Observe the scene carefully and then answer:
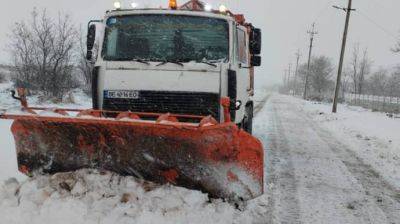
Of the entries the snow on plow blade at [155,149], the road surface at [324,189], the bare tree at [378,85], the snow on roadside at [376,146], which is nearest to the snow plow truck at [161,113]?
the snow on plow blade at [155,149]

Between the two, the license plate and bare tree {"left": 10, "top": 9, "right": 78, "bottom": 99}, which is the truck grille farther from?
bare tree {"left": 10, "top": 9, "right": 78, "bottom": 99}

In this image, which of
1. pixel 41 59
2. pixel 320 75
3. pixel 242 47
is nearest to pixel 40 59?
pixel 41 59

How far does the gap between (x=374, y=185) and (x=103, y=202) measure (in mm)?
3875

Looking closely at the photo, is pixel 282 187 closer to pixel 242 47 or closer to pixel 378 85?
pixel 242 47

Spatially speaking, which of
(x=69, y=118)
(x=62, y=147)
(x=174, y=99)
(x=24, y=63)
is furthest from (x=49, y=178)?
(x=24, y=63)

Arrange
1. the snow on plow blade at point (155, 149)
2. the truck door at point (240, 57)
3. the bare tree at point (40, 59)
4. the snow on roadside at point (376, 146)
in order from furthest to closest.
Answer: the bare tree at point (40, 59) < the snow on roadside at point (376, 146) < the truck door at point (240, 57) < the snow on plow blade at point (155, 149)

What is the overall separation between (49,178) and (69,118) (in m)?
0.77

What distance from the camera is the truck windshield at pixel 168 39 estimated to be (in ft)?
17.6

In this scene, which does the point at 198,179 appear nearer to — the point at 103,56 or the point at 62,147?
the point at 62,147

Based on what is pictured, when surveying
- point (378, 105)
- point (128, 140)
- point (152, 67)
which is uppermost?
point (152, 67)

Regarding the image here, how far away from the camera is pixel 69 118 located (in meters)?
4.05

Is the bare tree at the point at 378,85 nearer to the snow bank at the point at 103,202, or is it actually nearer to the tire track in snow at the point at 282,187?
the tire track in snow at the point at 282,187

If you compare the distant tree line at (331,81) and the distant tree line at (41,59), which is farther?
the distant tree line at (331,81)

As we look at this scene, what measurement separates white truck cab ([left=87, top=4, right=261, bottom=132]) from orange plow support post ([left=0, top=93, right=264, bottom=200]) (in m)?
0.92
